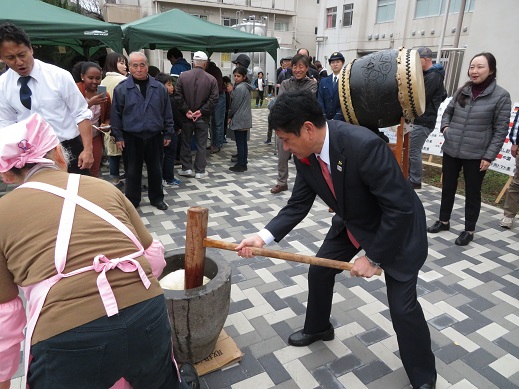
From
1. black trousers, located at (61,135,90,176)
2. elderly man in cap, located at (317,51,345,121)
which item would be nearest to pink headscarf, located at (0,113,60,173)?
black trousers, located at (61,135,90,176)

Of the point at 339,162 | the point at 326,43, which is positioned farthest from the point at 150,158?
the point at 326,43

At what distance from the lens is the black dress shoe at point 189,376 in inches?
81.7

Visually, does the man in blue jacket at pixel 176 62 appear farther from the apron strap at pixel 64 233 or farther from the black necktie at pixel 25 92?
the apron strap at pixel 64 233

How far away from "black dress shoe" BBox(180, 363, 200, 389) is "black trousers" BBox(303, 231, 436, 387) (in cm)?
93

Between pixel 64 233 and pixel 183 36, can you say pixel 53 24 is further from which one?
pixel 64 233

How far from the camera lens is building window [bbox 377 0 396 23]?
74.6ft

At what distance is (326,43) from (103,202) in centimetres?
2937

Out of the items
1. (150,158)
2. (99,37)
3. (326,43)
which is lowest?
(150,158)

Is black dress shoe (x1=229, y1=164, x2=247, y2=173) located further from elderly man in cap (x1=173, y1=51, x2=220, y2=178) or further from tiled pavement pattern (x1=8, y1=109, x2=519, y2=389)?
tiled pavement pattern (x1=8, y1=109, x2=519, y2=389)

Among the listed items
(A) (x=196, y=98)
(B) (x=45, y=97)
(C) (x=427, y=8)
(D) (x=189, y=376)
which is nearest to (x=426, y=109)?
(A) (x=196, y=98)

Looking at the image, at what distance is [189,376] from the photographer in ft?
6.93

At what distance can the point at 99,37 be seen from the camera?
237 inches

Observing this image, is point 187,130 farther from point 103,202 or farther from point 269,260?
point 103,202

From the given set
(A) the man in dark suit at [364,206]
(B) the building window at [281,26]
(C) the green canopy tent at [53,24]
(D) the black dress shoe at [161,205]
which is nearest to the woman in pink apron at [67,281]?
(A) the man in dark suit at [364,206]
